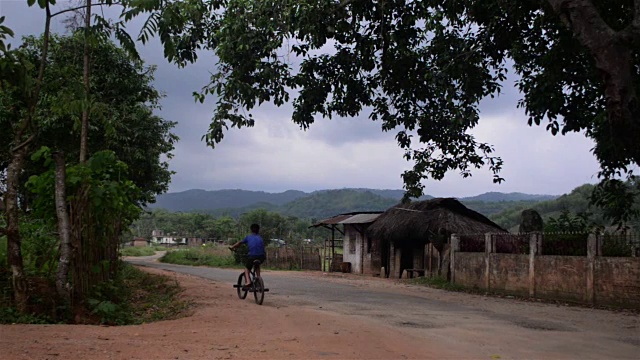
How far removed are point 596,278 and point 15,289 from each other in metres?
11.9

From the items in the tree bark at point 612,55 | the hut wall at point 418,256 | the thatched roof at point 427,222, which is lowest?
the hut wall at point 418,256

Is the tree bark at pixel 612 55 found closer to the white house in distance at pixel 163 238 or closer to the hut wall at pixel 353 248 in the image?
the hut wall at pixel 353 248

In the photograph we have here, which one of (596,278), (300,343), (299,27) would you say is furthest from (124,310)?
(596,278)

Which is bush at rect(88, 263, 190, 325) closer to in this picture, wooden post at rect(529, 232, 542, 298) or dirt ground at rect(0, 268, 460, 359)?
dirt ground at rect(0, 268, 460, 359)

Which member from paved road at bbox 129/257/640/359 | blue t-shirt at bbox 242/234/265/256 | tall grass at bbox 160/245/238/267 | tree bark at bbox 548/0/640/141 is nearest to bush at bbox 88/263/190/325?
blue t-shirt at bbox 242/234/265/256

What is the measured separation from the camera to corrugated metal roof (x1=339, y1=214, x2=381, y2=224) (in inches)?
1184

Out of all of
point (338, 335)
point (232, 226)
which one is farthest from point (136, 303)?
point (232, 226)

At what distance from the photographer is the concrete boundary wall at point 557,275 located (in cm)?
1216

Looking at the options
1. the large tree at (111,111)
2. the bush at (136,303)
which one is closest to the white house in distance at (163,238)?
the large tree at (111,111)

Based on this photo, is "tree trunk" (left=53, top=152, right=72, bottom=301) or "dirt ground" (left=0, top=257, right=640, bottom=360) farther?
"tree trunk" (left=53, top=152, right=72, bottom=301)

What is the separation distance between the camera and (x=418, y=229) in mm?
24469

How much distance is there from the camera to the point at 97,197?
870cm

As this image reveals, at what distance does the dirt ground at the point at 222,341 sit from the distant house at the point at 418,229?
13437mm

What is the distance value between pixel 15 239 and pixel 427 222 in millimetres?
18629
